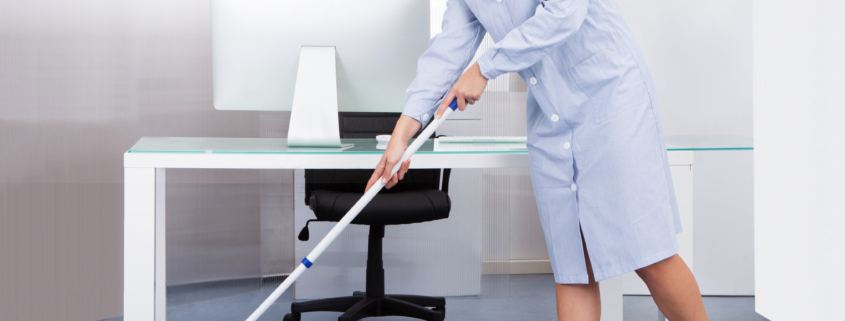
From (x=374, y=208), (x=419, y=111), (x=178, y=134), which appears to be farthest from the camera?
(x=178, y=134)

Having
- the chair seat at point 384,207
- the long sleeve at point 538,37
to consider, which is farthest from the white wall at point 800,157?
the chair seat at point 384,207

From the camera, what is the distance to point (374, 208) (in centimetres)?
195

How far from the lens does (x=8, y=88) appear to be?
2047 millimetres

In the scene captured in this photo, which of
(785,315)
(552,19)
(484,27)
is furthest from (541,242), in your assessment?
(785,315)

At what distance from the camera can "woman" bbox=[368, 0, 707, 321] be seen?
1.07 meters

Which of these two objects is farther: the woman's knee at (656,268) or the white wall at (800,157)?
the woman's knee at (656,268)

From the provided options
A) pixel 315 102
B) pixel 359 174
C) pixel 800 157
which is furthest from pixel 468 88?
pixel 359 174

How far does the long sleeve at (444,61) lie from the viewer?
45.6 inches

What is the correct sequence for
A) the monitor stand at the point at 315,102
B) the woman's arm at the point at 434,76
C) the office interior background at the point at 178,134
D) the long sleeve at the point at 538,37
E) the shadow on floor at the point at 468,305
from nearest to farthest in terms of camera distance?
the long sleeve at the point at 538,37, the woman's arm at the point at 434,76, the monitor stand at the point at 315,102, the office interior background at the point at 178,134, the shadow on floor at the point at 468,305

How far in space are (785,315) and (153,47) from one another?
2.65 meters

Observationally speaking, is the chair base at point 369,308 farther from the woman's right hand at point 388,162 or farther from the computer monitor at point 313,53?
the woman's right hand at point 388,162

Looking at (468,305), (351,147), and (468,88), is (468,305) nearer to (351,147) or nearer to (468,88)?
(351,147)

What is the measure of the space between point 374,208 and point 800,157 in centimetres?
171

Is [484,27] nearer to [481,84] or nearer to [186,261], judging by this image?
[481,84]
